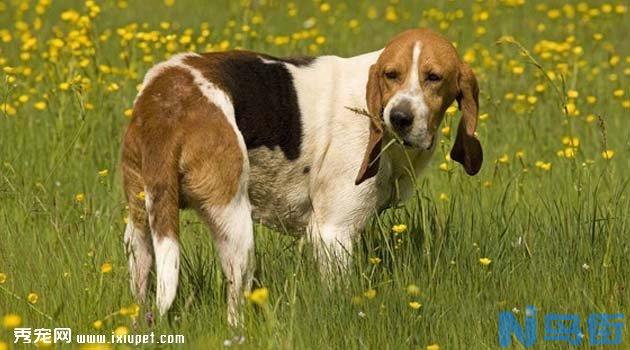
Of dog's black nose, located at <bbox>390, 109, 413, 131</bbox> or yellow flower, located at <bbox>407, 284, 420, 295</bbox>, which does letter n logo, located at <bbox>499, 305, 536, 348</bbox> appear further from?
dog's black nose, located at <bbox>390, 109, 413, 131</bbox>

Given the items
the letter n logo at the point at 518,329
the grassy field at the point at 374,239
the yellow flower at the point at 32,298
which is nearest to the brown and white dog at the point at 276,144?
the grassy field at the point at 374,239

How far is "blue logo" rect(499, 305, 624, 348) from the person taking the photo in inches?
181

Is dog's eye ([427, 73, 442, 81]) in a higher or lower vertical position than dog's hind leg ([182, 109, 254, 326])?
higher

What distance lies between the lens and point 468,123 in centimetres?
545

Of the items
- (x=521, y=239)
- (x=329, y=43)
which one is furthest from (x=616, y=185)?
(x=329, y=43)

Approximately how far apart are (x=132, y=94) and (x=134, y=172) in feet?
11.2

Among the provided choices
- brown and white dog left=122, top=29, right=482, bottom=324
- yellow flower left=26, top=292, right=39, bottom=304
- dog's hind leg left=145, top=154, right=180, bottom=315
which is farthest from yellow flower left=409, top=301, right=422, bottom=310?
yellow flower left=26, top=292, right=39, bottom=304

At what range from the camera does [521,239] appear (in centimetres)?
555

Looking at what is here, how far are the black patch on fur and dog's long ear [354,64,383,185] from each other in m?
0.33

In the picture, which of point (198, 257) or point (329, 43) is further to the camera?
point (329, 43)

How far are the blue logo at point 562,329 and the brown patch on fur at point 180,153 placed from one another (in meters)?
1.20

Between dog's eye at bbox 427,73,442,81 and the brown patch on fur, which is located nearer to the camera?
the brown patch on fur

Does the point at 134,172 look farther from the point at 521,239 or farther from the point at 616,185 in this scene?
the point at 616,185

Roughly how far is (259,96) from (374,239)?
3.19 feet
